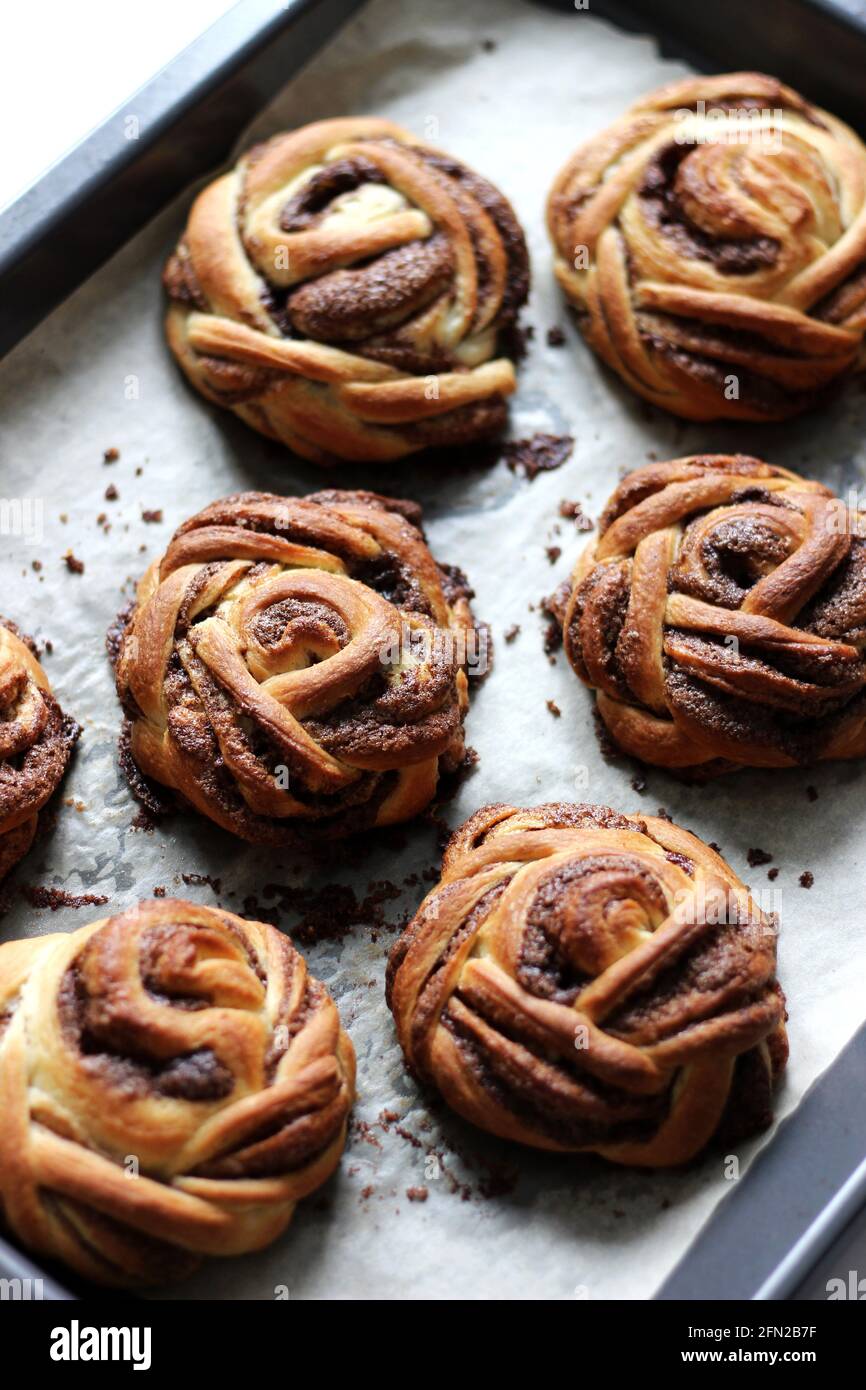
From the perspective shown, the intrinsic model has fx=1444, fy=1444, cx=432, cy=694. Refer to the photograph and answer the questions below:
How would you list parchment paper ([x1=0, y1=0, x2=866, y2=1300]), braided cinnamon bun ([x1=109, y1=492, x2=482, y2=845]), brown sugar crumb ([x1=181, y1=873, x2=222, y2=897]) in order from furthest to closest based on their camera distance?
brown sugar crumb ([x1=181, y1=873, x2=222, y2=897])
braided cinnamon bun ([x1=109, y1=492, x2=482, y2=845])
parchment paper ([x1=0, y1=0, x2=866, y2=1300])

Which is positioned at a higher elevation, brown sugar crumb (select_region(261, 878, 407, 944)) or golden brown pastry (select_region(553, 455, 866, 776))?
golden brown pastry (select_region(553, 455, 866, 776))

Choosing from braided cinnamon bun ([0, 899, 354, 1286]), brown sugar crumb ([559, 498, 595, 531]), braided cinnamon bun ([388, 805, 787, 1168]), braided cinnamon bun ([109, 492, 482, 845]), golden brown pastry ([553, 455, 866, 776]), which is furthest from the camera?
brown sugar crumb ([559, 498, 595, 531])

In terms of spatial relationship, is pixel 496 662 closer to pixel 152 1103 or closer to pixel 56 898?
pixel 56 898
